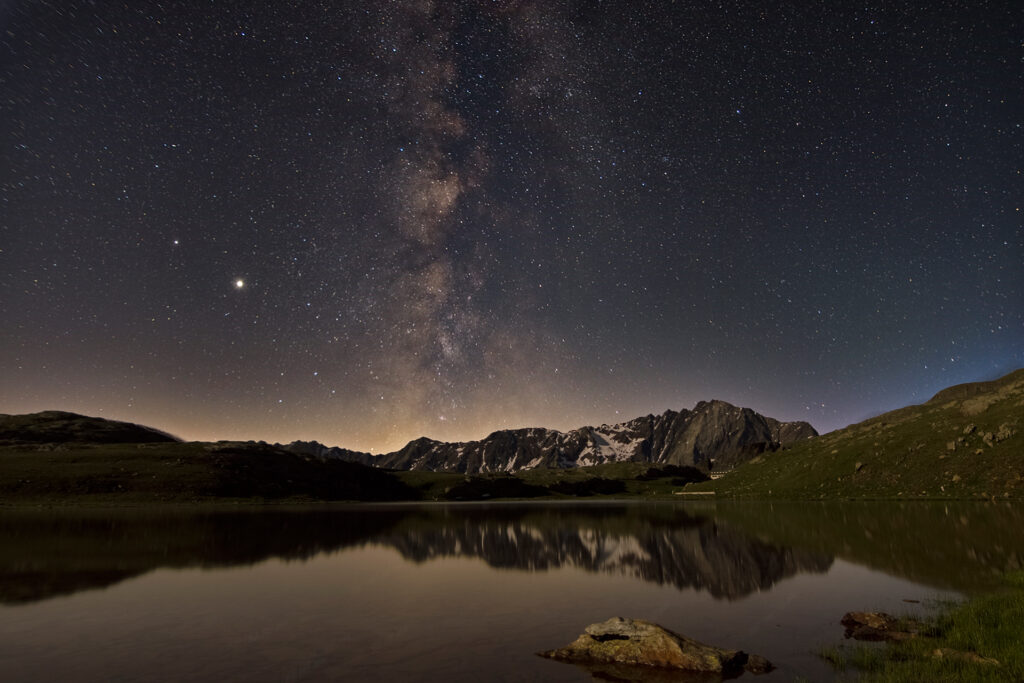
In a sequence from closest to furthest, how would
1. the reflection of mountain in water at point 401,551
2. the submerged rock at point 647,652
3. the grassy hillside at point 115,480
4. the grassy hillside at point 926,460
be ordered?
the submerged rock at point 647,652 < the reflection of mountain in water at point 401,551 < the grassy hillside at point 926,460 < the grassy hillside at point 115,480

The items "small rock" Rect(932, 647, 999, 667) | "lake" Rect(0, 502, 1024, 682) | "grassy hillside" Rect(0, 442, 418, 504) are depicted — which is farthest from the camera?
"grassy hillside" Rect(0, 442, 418, 504)

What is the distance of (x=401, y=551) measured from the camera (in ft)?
170

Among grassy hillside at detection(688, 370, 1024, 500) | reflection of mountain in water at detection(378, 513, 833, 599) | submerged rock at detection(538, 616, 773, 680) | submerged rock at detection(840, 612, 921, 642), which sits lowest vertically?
reflection of mountain in water at detection(378, 513, 833, 599)

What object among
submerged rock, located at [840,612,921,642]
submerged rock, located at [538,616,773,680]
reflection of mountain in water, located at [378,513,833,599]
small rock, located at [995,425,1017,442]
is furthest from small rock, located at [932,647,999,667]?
small rock, located at [995,425,1017,442]

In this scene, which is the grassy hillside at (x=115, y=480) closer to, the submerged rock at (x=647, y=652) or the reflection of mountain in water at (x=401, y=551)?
the reflection of mountain in water at (x=401, y=551)

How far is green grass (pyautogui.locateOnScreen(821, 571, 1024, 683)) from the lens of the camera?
14.7 meters

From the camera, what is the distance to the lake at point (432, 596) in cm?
1805

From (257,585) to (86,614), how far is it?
390 inches

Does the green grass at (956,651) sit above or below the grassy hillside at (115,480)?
below

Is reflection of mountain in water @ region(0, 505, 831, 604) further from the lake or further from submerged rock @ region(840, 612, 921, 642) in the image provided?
submerged rock @ region(840, 612, 921, 642)

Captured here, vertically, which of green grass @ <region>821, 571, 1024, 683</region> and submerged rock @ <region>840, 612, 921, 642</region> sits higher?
green grass @ <region>821, 571, 1024, 683</region>

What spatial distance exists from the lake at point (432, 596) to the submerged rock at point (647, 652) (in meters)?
1.07

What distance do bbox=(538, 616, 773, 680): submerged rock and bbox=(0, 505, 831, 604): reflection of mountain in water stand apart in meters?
13.9

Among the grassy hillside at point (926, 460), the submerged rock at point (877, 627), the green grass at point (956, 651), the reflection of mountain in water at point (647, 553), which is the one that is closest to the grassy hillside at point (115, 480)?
the reflection of mountain in water at point (647, 553)
